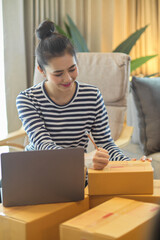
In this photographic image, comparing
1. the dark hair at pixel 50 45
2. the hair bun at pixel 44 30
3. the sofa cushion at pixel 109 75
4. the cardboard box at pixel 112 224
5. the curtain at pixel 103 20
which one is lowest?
the cardboard box at pixel 112 224

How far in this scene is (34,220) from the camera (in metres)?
1.01

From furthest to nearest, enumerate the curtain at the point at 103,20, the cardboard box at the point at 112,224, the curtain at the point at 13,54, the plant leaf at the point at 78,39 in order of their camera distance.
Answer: the plant leaf at the point at 78,39 < the curtain at the point at 103,20 < the curtain at the point at 13,54 < the cardboard box at the point at 112,224

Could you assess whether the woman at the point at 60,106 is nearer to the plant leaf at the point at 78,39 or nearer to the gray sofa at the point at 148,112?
the gray sofa at the point at 148,112

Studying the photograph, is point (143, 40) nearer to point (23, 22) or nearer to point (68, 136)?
point (23, 22)

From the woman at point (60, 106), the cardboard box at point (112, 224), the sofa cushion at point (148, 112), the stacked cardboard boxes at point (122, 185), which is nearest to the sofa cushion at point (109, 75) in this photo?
the sofa cushion at point (148, 112)

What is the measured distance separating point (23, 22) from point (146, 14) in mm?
1423

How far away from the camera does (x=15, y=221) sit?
1016 millimetres

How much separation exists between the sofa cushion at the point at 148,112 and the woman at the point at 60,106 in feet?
2.55

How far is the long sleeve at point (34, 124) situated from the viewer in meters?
1.46

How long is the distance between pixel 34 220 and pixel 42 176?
0.14 meters

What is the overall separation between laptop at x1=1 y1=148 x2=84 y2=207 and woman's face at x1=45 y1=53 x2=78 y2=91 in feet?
1.53

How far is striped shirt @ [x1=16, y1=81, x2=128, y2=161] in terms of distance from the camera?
1.53 meters

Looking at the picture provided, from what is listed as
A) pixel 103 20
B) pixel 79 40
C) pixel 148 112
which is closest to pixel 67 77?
pixel 148 112

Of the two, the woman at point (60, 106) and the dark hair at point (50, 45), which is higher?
the dark hair at point (50, 45)
